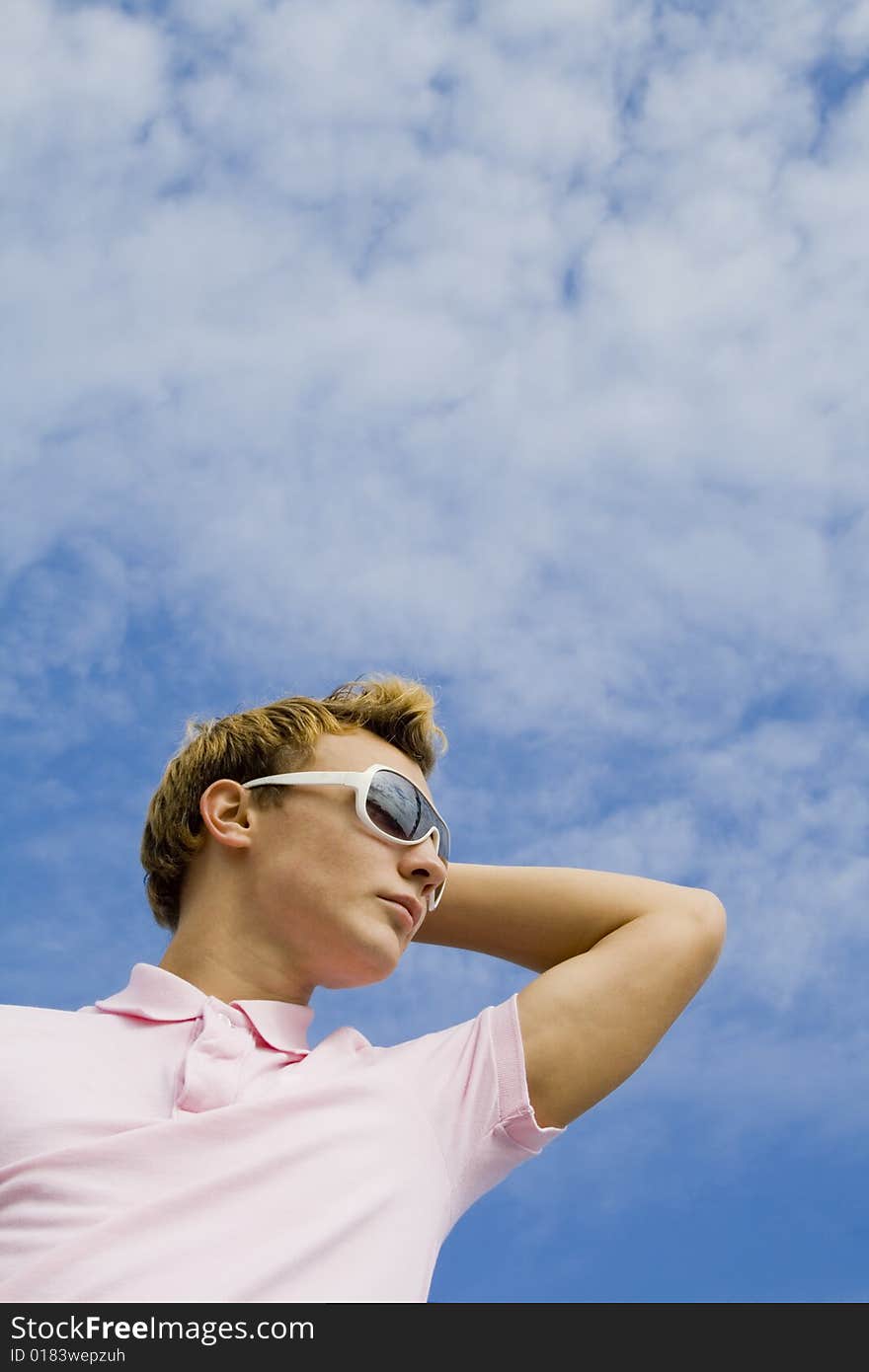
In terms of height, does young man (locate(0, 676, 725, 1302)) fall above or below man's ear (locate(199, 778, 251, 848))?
below

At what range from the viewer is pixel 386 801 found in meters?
3.99

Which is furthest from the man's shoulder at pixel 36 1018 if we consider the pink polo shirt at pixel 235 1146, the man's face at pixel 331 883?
the man's face at pixel 331 883

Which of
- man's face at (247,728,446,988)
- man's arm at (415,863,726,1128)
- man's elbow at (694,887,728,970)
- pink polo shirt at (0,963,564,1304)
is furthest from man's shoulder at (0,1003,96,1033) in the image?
man's elbow at (694,887,728,970)

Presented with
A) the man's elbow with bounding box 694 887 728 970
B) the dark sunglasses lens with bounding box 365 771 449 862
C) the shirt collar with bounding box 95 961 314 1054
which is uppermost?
the dark sunglasses lens with bounding box 365 771 449 862

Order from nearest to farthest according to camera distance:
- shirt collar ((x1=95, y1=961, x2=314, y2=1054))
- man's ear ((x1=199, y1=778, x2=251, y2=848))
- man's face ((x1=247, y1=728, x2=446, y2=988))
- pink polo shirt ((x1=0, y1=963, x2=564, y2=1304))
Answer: pink polo shirt ((x1=0, y1=963, x2=564, y2=1304)), shirt collar ((x1=95, y1=961, x2=314, y2=1054)), man's face ((x1=247, y1=728, x2=446, y2=988)), man's ear ((x1=199, y1=778, x2=251, y2=848))

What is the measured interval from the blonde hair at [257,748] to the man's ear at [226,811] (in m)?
0.05

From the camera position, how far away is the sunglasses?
3949 millimetres

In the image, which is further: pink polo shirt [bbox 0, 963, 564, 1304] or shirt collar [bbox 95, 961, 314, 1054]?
shirt collar [bbox 95, 961, 314, 1054]

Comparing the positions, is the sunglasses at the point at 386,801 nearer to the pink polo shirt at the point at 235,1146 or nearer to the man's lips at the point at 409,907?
the man's lips at the point at 409,907

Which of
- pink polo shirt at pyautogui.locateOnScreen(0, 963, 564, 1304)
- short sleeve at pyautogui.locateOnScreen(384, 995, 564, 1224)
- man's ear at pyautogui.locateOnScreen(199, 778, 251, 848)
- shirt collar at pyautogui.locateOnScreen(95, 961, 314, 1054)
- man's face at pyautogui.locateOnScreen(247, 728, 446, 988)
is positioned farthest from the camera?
man's ear at pyautogui.locateOnScreen(199, 778, 251, 848)

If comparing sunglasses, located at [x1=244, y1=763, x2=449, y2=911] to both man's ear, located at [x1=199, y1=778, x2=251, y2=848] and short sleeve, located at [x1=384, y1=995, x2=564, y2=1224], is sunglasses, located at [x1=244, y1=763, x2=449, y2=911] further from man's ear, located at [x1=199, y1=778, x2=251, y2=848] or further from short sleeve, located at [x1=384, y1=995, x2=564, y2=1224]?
short sleeve, located at [x1=384, y1=995, x2=564, y2=1224]

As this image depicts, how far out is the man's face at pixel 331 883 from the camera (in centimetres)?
378

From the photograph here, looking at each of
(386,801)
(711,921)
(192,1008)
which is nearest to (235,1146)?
(192,1008)
